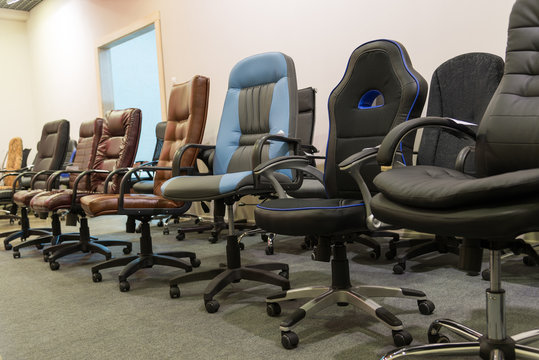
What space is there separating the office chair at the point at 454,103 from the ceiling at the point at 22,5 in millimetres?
7715

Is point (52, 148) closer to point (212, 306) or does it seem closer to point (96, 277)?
point (96, 277)

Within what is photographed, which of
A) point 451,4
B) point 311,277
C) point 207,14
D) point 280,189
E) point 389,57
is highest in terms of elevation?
point 207,14

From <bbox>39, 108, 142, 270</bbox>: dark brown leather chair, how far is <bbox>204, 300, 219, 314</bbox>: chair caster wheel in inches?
47.5

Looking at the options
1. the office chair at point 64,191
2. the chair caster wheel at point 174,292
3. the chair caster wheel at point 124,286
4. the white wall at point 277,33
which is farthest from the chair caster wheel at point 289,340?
the white wall at point 277,33

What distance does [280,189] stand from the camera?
191cm

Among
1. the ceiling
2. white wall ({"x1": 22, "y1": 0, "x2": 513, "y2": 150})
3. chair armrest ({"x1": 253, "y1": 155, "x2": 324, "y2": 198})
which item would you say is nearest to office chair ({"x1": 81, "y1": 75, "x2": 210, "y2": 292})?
chair armrest ({"x1": 253, "y1": 155, "x2": 324, "y2": 198})

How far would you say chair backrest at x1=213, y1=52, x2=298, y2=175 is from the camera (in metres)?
2.27

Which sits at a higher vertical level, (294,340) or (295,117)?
(295,117)

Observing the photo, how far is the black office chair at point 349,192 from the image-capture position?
4.96 ft

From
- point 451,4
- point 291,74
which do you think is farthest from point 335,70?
point 291,74

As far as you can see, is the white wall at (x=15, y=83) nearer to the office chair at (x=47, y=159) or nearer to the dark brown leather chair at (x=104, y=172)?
the office chair at (x=47, y=159)

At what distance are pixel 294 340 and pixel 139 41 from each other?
22.0 feet

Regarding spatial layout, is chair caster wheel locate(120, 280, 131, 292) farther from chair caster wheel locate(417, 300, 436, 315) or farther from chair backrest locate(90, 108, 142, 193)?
chair caster wheel locate(417, 300, 436, 315)

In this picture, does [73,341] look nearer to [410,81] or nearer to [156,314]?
[156,314]
